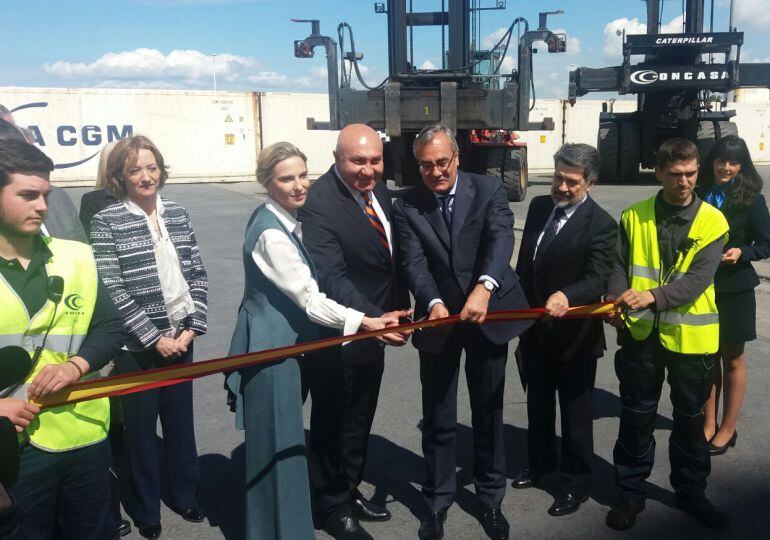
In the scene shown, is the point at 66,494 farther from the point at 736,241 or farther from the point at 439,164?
the point at 736,241

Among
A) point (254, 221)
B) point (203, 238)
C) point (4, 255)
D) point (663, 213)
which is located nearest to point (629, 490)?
point (663, 213)

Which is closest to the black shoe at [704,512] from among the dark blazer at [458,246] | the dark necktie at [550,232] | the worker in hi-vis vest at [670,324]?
the worker in hi-vis vest at [670,324]

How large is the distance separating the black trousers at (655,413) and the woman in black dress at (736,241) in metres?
0.73

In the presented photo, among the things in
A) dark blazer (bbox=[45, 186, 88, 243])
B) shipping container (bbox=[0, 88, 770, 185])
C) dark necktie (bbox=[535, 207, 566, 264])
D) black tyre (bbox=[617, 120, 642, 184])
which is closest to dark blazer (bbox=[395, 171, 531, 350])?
dark necktie (bbox=[535, 207, 566, 264])

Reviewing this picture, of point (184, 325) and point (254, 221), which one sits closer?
point (254, 221)

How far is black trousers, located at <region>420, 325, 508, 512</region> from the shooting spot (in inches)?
132

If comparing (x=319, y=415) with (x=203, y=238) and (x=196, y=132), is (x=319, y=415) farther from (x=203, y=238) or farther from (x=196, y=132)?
(x=196, y=132)

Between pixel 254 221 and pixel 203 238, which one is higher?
pixel 254 221

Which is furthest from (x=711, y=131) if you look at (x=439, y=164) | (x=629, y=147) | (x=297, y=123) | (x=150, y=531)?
(x=150, y=531)

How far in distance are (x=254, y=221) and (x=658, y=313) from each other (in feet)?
6.04

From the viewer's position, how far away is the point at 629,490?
337cm

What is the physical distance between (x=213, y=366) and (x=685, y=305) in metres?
2.07

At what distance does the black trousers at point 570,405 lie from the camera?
351cm

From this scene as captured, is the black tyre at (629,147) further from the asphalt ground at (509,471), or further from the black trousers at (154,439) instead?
the black trousers at (154,439)
